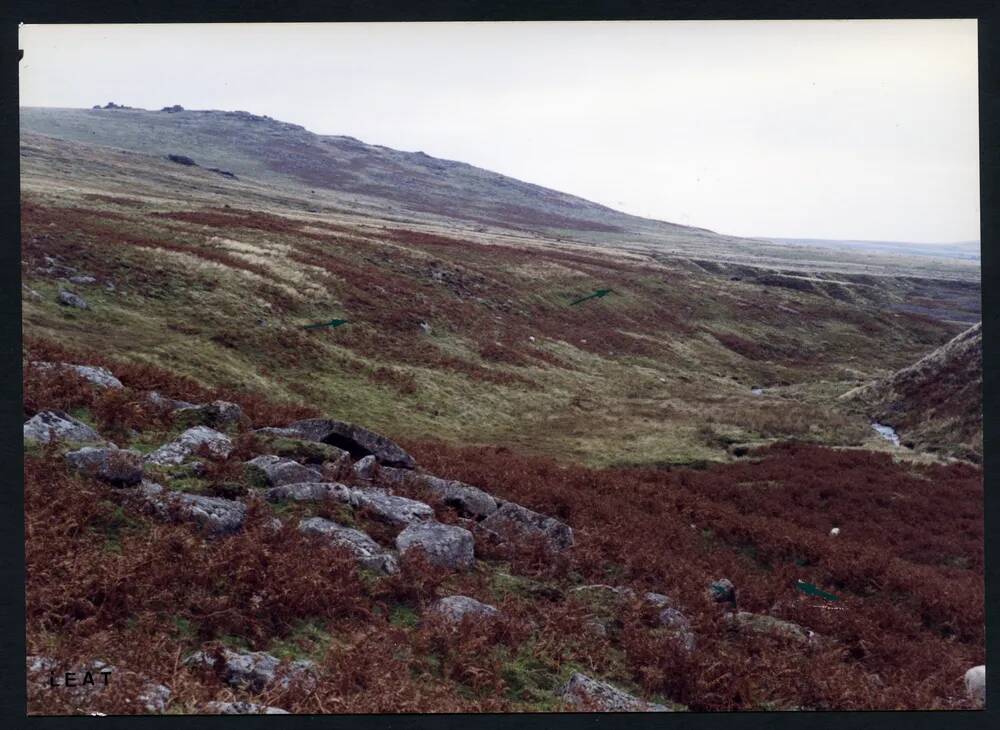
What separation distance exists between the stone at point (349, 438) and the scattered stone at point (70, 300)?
37.0 feet

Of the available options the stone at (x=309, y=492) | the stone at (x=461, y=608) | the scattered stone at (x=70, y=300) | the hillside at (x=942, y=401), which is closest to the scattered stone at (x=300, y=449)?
the stone at (x=309, y=492)

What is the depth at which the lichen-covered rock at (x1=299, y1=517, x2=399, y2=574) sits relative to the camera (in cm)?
840

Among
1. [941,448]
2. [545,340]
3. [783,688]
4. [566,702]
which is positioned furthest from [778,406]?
[566,702]

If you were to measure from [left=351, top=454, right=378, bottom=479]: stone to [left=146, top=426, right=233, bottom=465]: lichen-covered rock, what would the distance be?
216cm

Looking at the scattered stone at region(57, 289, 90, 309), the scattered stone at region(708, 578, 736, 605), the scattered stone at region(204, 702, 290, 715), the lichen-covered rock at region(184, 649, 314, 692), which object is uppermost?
the scattered stone at region(57, 289, 90, 309)

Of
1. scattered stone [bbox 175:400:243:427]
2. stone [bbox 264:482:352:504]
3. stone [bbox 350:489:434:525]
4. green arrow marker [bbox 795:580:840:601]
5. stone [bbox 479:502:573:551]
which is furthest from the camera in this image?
scattered stone [bbox 175:400:243:427]

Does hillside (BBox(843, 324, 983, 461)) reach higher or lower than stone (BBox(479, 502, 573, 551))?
higher

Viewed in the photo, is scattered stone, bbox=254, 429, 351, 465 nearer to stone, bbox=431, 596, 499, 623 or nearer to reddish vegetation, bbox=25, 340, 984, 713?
reddish vegetation, bbox=25, 340, 984, 713

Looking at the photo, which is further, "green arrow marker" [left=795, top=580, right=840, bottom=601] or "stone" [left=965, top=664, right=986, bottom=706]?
"green arrow marker" [left=795, top=580, right=840, bottom=601]

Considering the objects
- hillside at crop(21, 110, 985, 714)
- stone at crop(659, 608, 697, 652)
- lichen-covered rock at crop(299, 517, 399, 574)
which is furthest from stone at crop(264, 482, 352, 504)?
stone at crop(659, 608, 697, 652)

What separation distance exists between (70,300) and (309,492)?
14264mm

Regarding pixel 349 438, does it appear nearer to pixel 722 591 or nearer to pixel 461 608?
pixel 461 608

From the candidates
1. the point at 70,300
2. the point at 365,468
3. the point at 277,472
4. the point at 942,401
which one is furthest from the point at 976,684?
the point at 70,300

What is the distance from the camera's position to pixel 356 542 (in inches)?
345
